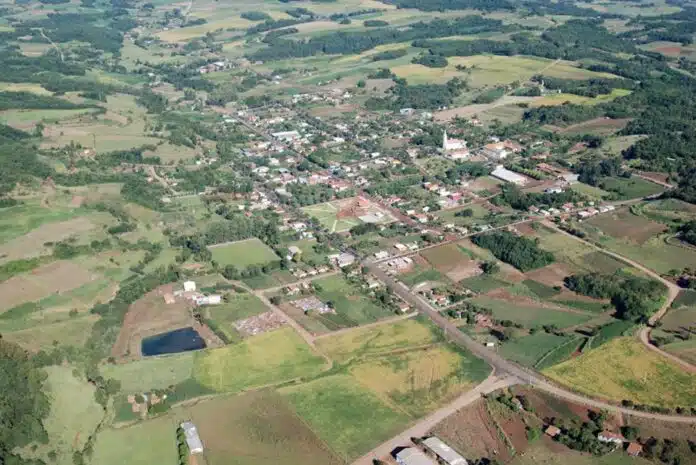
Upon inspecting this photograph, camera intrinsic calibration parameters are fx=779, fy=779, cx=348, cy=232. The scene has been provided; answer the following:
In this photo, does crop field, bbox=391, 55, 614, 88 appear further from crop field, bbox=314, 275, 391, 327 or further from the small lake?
the small lake

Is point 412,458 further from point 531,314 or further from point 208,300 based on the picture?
point 208,300

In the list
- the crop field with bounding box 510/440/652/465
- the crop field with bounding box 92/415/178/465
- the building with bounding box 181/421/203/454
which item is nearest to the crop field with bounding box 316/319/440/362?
the building with bounding box 181/421/203/454

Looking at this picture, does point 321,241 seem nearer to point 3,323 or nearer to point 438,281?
point 438,281

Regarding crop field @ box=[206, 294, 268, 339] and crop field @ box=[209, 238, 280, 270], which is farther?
crop field @ box=[209, 238, 280, 270]

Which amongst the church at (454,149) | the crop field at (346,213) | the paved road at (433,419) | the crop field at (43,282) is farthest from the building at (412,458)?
the church at (454,149)

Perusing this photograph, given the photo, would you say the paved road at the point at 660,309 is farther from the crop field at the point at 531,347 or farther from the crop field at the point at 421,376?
the crop field at the point at 421,376

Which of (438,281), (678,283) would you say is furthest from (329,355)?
(678,283)
